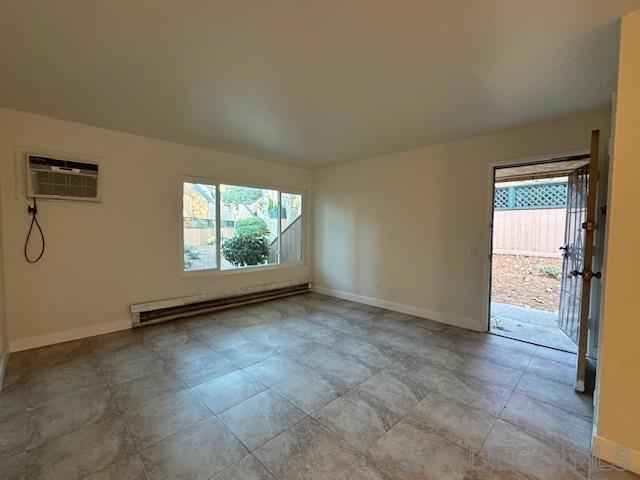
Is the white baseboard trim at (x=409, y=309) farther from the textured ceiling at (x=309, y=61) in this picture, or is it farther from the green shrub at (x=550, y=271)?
the green shrub at (x=550, y=271)

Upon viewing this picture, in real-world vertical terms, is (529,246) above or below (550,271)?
above

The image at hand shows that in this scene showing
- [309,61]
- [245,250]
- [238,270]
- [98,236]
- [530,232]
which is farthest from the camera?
[530,232]

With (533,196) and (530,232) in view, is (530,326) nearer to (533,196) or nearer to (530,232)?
(530,232)

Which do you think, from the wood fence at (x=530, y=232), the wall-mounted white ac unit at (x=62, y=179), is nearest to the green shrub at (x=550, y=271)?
the wood fence at (x=530, y=232)

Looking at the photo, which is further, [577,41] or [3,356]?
[3,356]

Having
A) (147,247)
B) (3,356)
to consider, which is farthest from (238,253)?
(3,356)

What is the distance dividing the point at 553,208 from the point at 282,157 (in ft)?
18.7

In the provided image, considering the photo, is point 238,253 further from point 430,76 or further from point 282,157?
point 430,76

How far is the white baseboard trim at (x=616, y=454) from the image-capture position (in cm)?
154

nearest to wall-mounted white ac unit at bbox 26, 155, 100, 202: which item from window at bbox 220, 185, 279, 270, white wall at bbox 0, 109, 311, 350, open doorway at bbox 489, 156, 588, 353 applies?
white wall at bbox 0, 109, 311, 350

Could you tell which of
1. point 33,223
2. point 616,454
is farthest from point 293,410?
point 33,223

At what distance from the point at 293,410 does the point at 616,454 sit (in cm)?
196

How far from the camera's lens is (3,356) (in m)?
2.65

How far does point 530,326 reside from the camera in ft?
12.5
